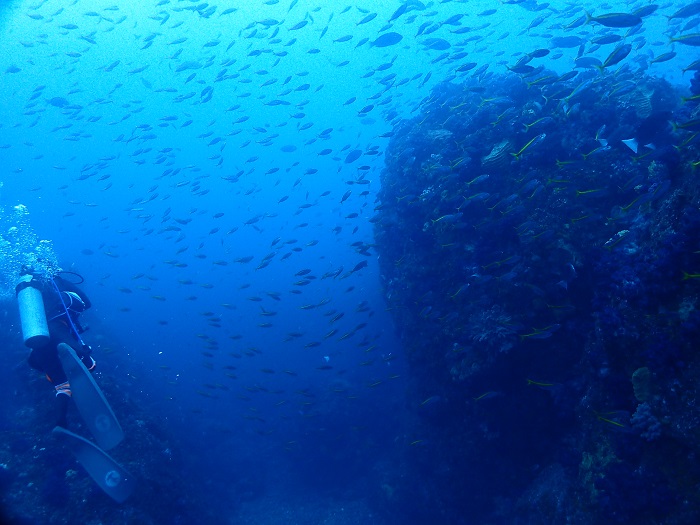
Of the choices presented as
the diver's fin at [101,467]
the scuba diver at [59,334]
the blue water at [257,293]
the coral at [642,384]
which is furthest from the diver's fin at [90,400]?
the coral at [642,384]

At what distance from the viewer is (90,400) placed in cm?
635

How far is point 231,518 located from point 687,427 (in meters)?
12.8

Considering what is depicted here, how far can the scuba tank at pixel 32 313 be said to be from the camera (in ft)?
21.6

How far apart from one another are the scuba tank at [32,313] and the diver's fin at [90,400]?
63 cm

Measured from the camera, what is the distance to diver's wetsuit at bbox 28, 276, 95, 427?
660cm

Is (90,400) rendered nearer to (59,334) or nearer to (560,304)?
(59,334)

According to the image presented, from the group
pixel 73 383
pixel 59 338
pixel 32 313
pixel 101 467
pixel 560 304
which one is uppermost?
pixel 32 313

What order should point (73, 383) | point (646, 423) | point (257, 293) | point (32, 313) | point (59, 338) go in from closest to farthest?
point (646, 423), point (73, 383), point (32, 313), point (59, 338), point (257, 293)

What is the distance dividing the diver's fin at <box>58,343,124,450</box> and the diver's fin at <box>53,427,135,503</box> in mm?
179

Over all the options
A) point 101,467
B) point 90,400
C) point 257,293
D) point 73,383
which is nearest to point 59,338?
point 73,383

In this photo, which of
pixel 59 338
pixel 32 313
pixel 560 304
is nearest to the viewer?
pixel 560 304

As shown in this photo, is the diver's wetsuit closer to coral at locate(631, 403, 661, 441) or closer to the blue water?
the blue water

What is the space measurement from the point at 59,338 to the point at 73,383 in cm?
137

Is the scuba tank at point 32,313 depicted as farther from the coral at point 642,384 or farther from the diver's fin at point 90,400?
the coral at point 642,384
